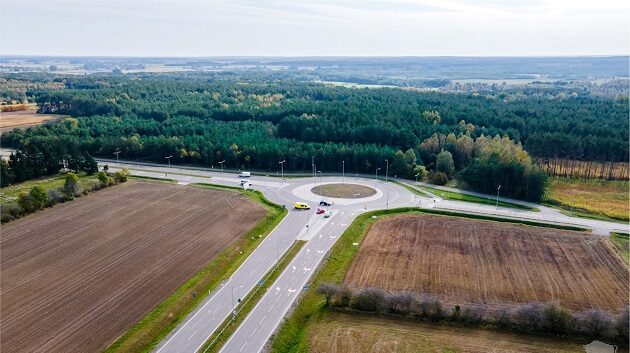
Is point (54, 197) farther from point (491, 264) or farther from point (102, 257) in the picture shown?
point (491, 264)

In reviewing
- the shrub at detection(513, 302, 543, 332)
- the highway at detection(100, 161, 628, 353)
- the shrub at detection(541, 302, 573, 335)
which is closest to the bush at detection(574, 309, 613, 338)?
the shrub at detection(541, 302, 573, 335)

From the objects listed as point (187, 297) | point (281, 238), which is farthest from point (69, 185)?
point (187, 297)

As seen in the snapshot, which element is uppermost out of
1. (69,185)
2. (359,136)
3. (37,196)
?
(359,136)

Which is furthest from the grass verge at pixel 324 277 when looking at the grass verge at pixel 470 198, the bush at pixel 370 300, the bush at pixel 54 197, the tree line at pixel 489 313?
the bush at pixel 54 197

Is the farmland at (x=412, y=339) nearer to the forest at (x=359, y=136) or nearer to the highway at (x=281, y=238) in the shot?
the highway at (x=281, y=238)

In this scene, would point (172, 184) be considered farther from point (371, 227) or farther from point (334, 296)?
point (334, 296)

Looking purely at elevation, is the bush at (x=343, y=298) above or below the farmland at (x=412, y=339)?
above
